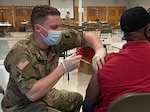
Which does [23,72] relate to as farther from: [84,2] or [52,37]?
[84,2]

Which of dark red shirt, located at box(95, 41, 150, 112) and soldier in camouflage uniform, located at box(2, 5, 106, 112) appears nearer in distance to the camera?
dark red shirt, located at box(95, 41, 150, 112)

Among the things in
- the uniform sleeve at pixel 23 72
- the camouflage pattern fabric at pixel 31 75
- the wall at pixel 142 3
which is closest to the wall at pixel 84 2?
the wall at pixel 142 3

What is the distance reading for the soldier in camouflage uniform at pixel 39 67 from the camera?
61.3 inches

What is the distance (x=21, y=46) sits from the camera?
1687mm

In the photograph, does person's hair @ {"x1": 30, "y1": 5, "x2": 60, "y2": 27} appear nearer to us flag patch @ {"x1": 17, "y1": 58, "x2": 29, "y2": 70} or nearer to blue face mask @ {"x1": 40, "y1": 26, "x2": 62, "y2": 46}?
blue face mask @ {"x1": 40, "y1": 26, "x2": 62, "y2": 46}

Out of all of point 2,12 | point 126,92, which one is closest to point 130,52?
point 126,92

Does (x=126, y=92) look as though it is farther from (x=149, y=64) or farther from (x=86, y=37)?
(x=86, y=37)

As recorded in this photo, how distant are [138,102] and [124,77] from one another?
15cm

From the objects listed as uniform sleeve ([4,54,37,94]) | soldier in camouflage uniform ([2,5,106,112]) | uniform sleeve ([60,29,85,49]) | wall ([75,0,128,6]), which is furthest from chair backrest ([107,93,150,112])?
wall ([75,0,128,6])

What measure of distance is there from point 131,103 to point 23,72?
67cm

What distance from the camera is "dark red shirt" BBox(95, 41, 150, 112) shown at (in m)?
1.38

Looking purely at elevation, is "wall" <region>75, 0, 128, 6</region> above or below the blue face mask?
above

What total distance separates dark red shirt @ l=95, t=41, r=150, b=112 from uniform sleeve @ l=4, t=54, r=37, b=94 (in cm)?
43

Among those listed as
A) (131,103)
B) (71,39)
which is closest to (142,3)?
(71,39)
